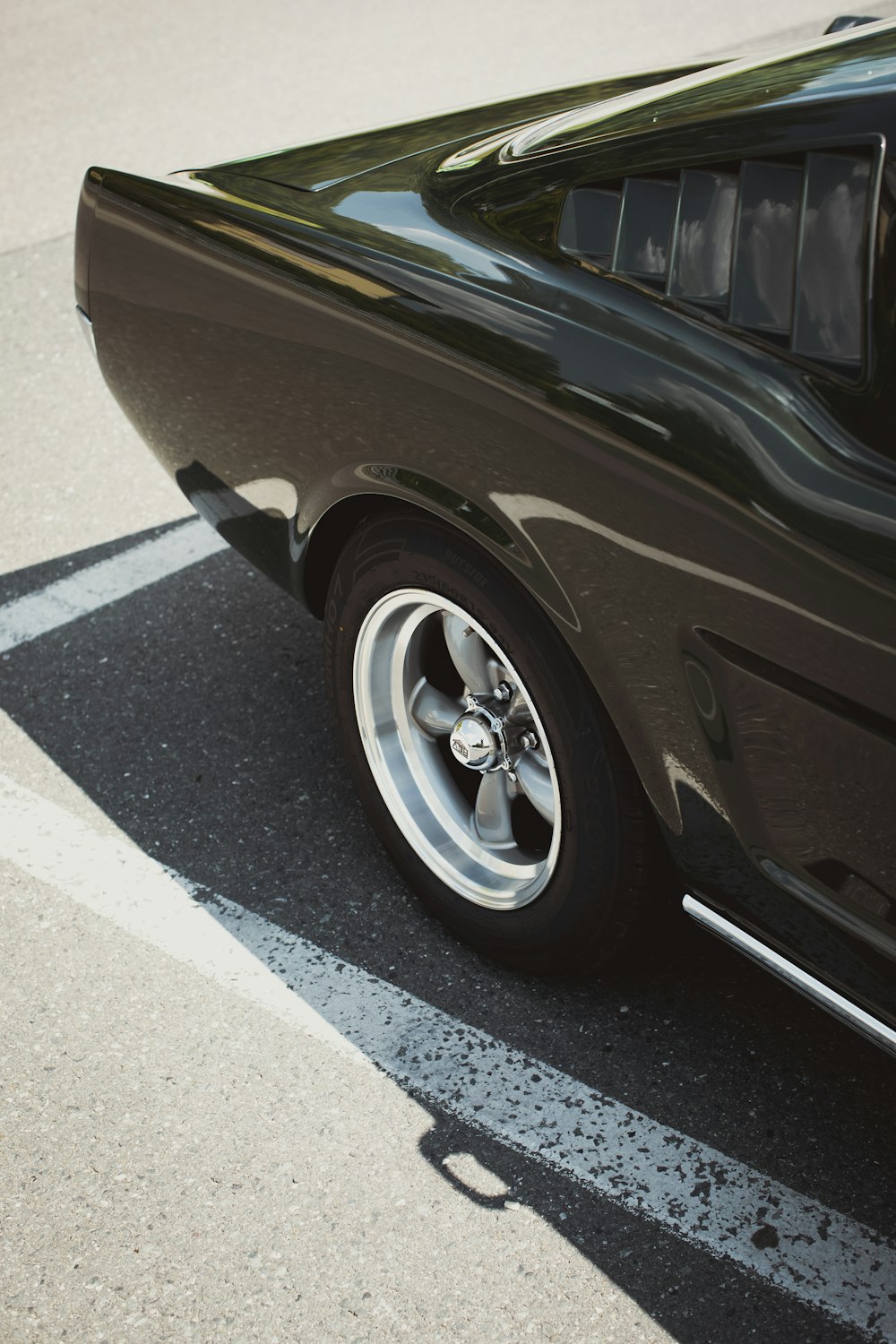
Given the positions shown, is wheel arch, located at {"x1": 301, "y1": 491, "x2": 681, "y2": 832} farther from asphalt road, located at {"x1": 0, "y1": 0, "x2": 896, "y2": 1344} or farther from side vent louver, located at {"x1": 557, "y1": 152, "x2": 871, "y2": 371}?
asphalt road, located at {"x1": 0, "y1": 0, "x2": 896, "y2": 1344}

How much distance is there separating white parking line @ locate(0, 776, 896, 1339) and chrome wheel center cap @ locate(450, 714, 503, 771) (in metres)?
0.45

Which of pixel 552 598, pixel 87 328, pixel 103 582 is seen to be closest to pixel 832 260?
pixel 552 598

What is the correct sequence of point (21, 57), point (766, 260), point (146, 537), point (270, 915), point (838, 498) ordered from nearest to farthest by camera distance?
point (838, 498)
point (766, 260)
point (270, 915)
point (146, 537)
point (21, 57)

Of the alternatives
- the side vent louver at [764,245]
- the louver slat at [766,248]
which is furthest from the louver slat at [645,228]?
the louver slat at [766,248]

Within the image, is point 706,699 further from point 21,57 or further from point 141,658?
point 21,57

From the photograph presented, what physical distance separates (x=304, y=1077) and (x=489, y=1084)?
1.05 ft

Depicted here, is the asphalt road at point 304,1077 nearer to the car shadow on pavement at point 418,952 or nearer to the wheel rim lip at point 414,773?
the car shadow on pavement at point 418,952

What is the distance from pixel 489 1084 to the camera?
209 cm

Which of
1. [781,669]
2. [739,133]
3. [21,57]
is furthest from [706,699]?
[21,57]

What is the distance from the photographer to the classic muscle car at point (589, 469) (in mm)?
1469

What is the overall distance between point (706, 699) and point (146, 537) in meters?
2.42

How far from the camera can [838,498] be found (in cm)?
140

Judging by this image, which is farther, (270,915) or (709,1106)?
(270,915)

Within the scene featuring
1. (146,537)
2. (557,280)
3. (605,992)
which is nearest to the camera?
(557,280)
